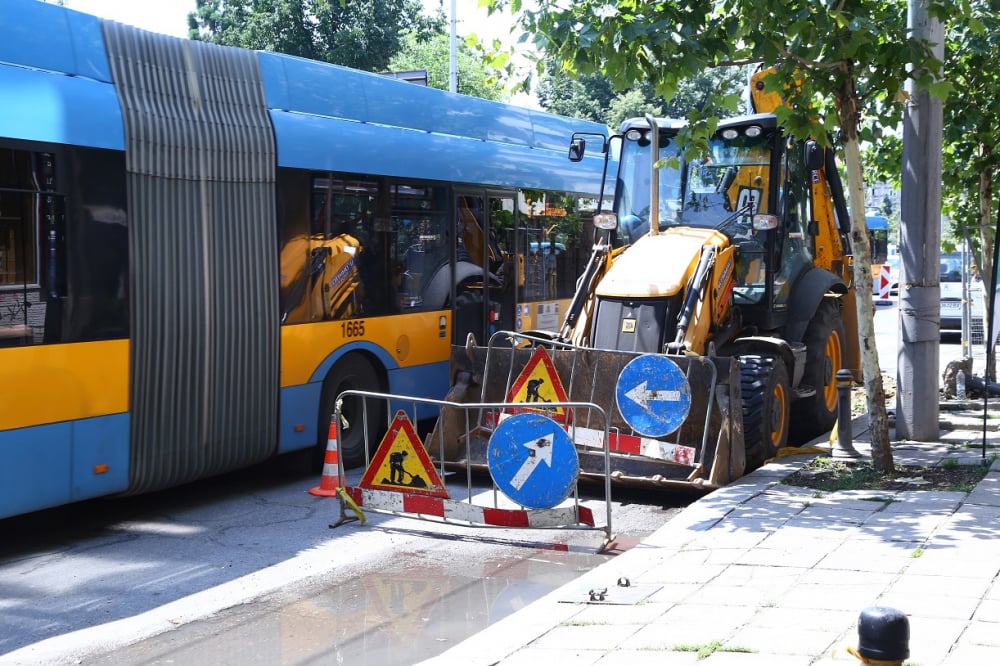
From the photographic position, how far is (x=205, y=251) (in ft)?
29.7

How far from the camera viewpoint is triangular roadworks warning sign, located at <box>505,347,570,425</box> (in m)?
9.37

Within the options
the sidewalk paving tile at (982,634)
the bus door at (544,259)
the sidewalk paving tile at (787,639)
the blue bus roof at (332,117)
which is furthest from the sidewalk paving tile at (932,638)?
the bus door at (544,259)

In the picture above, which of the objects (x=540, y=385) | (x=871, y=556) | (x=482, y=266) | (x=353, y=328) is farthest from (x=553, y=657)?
(x=482, y=266)

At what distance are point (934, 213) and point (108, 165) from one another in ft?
24.0

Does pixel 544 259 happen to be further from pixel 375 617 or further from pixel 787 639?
pixel 787 639

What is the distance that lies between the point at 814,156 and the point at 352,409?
16.2 ft

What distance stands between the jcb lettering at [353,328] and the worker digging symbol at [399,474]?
243cm

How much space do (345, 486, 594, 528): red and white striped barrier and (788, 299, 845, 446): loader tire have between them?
4.45m

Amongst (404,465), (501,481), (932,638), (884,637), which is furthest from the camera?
(404,465)

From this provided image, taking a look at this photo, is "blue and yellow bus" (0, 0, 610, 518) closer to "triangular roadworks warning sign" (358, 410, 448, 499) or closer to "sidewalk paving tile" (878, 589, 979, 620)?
"triangular roadworks warning sign" (358, 410, 448, 499)

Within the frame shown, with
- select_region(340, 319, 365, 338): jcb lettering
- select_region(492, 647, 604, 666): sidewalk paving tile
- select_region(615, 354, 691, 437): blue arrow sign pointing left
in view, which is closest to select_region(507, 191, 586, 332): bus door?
select_region(340, 319, 365, 338): jcb lettering

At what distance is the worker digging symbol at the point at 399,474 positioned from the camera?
8430 millimetres

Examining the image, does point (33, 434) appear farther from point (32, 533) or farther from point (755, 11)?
point (755, 11)

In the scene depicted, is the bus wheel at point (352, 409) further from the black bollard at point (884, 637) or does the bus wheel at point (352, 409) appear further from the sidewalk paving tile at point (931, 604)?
the black bollard at point (884, 637)
